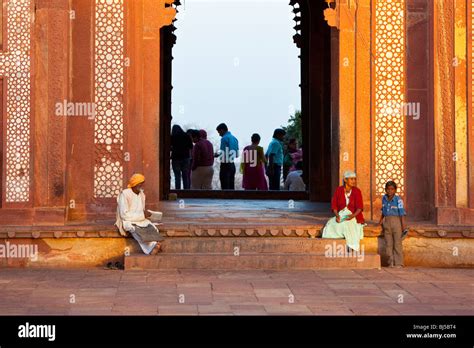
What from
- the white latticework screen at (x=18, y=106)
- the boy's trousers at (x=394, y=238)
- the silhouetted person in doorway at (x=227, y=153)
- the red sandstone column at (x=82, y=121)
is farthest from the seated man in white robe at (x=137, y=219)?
the silhouetted person in doorway at (x=227, y=153)

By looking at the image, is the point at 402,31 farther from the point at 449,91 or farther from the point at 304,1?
the point at 304,1

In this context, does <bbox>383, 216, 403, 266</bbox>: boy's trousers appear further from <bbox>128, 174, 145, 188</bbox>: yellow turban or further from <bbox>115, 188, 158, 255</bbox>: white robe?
<bbox>128, 174, 145, 188</bbox>: yellow turban

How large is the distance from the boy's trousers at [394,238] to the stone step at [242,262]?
407mm

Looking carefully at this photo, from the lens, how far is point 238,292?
35.1 feet

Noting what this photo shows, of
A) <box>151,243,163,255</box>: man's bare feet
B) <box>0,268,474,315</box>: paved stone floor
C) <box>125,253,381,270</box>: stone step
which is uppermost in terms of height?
<box>151,243,163,255</box>: man's bare feet

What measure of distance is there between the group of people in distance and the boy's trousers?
326 inches

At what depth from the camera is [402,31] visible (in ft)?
46.0

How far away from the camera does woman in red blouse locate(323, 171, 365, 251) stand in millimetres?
12961

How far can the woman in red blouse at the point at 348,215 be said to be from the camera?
1296cm

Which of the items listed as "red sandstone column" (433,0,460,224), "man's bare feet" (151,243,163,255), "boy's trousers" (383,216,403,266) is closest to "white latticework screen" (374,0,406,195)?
"red sandstone column" (433,0,460,224)
